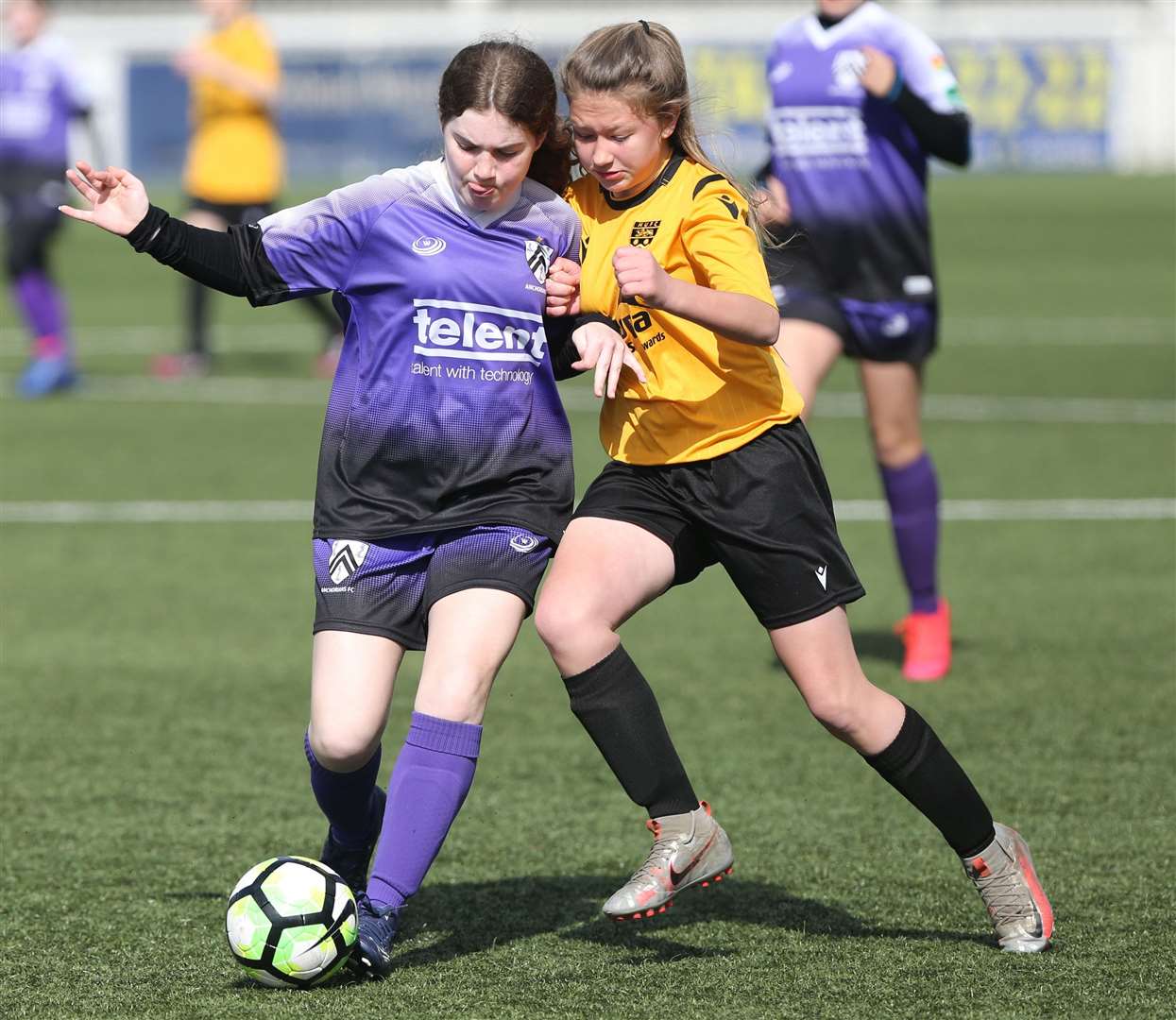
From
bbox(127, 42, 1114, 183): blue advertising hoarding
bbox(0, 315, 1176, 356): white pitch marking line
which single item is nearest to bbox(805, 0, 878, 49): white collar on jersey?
bbox(0, 315, 1176, 356): white pitch marking line

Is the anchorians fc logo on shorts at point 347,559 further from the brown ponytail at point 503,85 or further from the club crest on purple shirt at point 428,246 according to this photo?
the brown ponytail at point 503,85

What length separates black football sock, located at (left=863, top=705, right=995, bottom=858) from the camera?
400 centimetres

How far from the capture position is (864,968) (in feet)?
12.8

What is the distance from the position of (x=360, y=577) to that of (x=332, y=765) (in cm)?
39

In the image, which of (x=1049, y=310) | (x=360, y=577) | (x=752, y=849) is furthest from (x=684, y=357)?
(x=1049, y=310)

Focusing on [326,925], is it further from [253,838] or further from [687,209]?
[687,209]

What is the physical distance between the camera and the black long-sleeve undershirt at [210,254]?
3.97m

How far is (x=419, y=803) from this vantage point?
386cm

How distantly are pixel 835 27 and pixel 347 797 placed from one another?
349 centimetres

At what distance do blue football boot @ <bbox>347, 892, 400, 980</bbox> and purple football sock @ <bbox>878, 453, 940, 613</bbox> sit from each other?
3.29 meters

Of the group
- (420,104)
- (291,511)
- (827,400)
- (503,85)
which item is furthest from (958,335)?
(420,104)

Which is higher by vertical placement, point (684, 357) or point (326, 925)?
point (684, 357)

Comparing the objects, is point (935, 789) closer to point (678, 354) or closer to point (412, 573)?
point (678, 354)

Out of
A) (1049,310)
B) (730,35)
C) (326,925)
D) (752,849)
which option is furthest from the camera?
(730,35)
